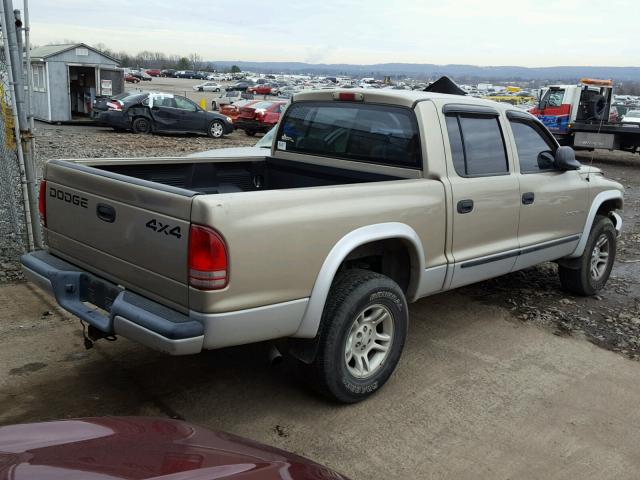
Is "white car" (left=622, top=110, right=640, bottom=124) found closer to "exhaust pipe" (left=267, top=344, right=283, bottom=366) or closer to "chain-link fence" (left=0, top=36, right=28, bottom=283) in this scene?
"chain-link fence" (left=0, top=36, right=28, bottom=283)

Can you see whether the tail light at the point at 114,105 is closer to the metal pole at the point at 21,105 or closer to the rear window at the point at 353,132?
the metal pole at the point at 21,105

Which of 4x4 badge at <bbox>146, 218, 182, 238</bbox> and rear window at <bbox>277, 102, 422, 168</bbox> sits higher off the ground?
rear window at <bbox>277, 102, 422, 168</bbox>

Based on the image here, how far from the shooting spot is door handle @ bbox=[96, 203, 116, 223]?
11.3 ft

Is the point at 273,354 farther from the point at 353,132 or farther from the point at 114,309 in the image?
the point at 353,132

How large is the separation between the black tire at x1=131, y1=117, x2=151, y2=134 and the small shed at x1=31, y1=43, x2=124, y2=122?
3536 mm

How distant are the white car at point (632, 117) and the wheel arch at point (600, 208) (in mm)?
21720

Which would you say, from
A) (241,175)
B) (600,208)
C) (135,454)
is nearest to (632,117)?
(600,208)

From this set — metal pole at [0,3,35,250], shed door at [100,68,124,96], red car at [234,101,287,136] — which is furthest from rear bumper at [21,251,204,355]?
shed door at [100,68,124,96]

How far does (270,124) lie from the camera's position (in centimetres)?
2405

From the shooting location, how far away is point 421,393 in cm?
413

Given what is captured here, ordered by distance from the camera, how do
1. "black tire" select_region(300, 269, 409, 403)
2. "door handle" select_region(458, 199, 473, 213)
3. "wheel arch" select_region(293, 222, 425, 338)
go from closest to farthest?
1. "wheel arch" select_region(293, 222, 425, 338)
2. "black tire" select_region(300, 269, 409, 403)
3. "door handle" select_region(458, 199, 473, 213)

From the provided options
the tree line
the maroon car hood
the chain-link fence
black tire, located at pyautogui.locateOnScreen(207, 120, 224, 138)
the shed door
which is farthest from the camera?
the tree line

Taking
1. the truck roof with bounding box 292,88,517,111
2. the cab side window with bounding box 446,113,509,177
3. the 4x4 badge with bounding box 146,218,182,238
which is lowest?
the 4x4 badge with bounding box 146,218,182,238

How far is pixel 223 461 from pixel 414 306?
4039 millimetres
